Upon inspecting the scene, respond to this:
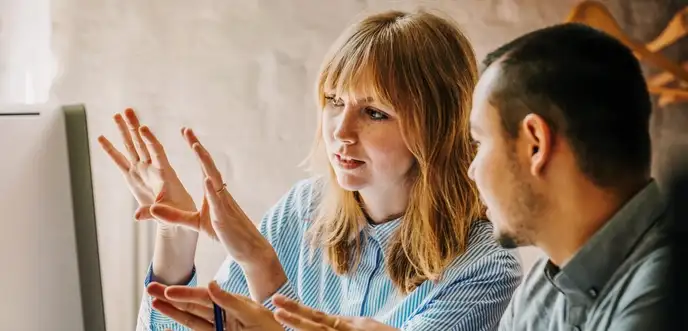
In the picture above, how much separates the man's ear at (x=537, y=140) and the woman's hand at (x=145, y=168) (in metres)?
0.58

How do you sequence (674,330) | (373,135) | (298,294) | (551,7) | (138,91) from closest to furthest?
(674,330) < (551,7) < (373,135) < (298,294) < (138,91)

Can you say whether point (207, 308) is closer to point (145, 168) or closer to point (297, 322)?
point (297, 322)

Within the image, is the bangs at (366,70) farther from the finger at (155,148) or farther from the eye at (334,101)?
the finger at (155,148)

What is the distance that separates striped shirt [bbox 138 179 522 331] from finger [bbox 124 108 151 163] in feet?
0.69

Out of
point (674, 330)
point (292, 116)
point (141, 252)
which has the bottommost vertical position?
point (141, 252)

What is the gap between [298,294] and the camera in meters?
1.36

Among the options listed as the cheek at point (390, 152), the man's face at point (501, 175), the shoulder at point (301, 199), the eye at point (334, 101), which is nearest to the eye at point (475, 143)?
the man's face at point (501, 175)

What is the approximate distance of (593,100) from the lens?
0.94m

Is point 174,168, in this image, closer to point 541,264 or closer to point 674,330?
point 541,264

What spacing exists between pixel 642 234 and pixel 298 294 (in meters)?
0.59

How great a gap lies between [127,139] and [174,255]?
213mm

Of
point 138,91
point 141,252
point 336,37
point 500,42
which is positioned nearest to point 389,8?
point 336,37

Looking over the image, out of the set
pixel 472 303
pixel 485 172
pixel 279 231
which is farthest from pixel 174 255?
pixel 485 172

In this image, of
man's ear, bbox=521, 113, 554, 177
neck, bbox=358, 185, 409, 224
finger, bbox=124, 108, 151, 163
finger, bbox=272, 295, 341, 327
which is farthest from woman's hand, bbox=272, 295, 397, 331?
finger, bbox=124, 108, 151, 163
